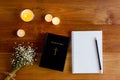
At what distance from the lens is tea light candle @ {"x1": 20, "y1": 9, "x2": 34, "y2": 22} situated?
111 cm

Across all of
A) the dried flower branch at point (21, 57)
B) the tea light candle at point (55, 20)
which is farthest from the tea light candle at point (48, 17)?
the dried flower branch at point (21, 57)

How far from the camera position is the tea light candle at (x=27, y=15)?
1105 millimetres

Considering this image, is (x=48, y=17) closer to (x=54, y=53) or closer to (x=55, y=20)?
(x=55, y=20)

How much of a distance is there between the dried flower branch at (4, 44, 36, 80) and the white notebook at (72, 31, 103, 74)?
0.17 meters

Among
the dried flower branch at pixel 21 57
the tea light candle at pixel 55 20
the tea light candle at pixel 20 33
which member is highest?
the tea light candle at pixel 55 20

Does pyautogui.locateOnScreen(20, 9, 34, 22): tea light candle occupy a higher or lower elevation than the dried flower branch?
higher

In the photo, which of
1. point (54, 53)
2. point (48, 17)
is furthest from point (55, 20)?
point (54, 53)

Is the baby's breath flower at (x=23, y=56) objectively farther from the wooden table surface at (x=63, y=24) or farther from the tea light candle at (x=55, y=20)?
the tea light candle at (x=55, y=20)

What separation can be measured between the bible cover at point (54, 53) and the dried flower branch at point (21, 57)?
50 millimetres

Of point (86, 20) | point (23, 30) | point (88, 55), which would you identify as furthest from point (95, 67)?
point (23, 30)

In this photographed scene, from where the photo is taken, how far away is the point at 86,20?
1123 mm

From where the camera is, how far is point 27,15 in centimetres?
111

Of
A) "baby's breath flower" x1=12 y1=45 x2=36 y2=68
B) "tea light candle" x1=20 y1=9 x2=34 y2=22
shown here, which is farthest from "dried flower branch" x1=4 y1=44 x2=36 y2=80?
"tea light candle" x1=20 y1=9 x2=34 y2=22

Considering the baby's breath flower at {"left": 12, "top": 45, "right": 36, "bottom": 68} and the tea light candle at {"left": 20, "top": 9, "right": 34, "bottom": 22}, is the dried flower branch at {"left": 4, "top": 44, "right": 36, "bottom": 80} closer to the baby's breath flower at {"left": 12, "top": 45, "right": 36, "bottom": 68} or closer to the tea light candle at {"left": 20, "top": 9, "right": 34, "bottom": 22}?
the baby's breath flower at {"left": 12, "top": 45, "right": 36, "bottom": 68}
